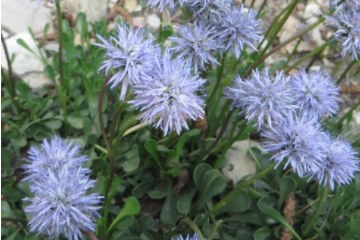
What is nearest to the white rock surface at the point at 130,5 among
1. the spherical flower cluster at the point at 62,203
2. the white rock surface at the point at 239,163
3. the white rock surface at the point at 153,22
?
the white rock surface at the point at 153,22

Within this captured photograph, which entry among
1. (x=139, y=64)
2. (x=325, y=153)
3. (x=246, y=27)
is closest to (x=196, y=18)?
(x=246, y=27)

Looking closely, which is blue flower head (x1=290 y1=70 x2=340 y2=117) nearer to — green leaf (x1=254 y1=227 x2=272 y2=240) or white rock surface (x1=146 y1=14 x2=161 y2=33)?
green leaf (x1=254 y1=227 x2=272 y2=240)

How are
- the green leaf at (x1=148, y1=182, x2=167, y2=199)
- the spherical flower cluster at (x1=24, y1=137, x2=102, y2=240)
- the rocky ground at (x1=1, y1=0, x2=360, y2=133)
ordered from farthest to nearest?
the rocky ground at (x1=1, y1=0, x2=360, y2=133) → the green leaf at (x1=148, y1=182, x2=167, y2=199) → the spherical flower cluster at (x1=24, y1=137, x2=102, y2=240)

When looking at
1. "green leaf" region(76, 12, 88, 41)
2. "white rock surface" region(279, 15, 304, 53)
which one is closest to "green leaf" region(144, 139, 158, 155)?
"green leaf" region(76, 12, 88, 41)

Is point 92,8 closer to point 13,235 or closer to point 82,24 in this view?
point 82,24

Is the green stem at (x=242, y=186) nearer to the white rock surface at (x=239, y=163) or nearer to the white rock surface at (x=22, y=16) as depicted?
the white rock surface at (x=239, y=163)

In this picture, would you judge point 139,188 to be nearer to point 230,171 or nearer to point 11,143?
point 230,171
